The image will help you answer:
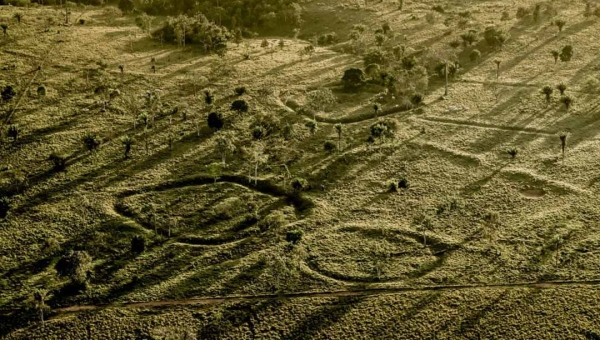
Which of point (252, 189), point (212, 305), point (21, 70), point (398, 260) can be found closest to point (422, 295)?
point (398, 260)

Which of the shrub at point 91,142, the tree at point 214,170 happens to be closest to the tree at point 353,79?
the tree at point 214,170

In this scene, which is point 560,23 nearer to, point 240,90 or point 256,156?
point 240,90

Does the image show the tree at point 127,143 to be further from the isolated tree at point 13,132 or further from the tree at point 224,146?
the isolated tree at point 13,132

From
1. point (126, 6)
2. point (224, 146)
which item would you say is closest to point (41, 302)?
point (224, 146)

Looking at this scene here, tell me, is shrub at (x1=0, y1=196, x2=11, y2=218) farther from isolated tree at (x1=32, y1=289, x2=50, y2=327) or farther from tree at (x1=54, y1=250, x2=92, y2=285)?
isolated tree at (x1=32, y1=289, x2=50, y2=327)

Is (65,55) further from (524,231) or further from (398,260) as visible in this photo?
(524,231)

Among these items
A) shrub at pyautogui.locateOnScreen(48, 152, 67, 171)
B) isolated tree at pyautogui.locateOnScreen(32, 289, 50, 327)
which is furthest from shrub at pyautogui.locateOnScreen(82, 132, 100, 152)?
isolated tree at pyautogui.locateOnScreen(32, 289, 50, 327)
